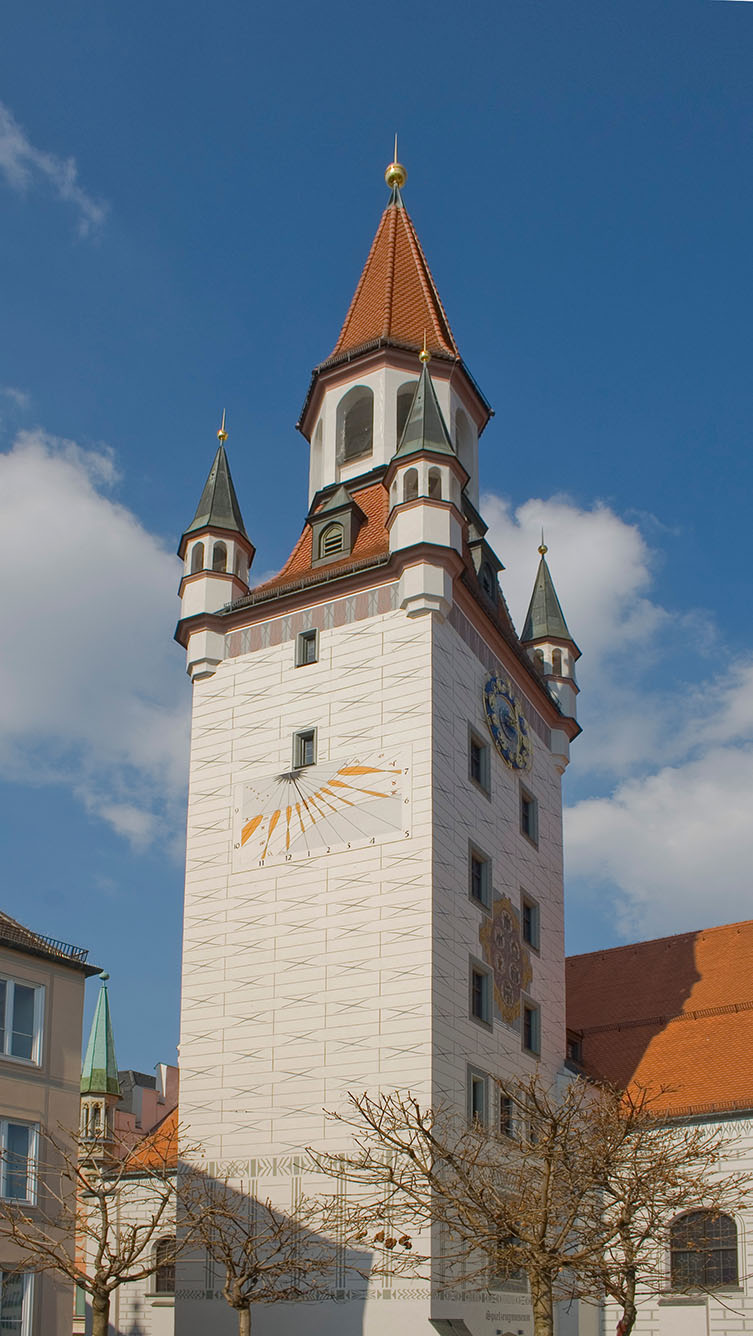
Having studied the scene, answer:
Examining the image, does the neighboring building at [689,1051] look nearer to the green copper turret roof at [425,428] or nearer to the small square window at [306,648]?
the small square window at [306,648]

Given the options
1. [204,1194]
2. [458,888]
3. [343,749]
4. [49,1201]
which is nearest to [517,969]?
[458,888]

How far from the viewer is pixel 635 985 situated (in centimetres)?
3938

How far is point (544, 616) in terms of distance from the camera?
40.2 m

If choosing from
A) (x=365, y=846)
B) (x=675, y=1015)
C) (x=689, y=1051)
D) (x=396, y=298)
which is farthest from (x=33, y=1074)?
(x=396, y=298)

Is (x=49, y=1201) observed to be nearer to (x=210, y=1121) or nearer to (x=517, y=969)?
(x=210, y=1121)

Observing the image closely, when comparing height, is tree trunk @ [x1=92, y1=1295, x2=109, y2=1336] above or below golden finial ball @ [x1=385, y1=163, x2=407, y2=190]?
below

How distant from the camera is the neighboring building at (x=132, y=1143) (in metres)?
26.8

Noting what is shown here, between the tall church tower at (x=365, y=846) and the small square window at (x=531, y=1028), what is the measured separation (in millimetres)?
55

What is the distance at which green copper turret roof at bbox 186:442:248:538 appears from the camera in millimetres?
36219

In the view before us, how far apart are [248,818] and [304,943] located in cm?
331

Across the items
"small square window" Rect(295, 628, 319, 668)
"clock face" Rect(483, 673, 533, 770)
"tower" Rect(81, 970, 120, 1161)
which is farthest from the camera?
"tower" Rect(81, 970, 120, 1161)

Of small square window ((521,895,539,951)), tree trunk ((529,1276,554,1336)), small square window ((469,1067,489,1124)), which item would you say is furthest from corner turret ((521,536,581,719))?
tree trunk ((529,1276,554,1336))

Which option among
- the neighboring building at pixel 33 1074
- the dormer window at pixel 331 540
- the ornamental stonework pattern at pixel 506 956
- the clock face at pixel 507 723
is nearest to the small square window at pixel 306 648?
the dormer window at pixel 331 540

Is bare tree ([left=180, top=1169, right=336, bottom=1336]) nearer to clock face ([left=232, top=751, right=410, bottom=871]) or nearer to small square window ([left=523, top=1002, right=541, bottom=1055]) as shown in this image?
clock face ([left=232, top=751, right=410, bottom=871])
